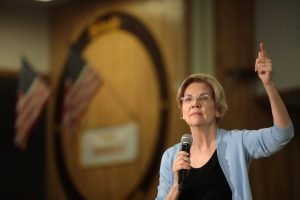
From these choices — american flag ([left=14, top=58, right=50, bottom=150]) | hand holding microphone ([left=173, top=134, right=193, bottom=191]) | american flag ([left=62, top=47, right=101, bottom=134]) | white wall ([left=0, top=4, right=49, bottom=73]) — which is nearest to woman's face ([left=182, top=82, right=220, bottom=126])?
hand holding microphone ([left=173, top=134, right=193, bottom=191])

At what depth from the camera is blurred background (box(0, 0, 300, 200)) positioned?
5965 millimetres

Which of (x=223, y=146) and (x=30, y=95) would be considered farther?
(x=30, y=95)

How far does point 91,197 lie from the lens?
7004 mm

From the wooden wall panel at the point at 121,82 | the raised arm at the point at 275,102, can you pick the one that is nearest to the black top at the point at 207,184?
the raised arm at the point at 275,102

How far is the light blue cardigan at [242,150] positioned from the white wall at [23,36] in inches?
215

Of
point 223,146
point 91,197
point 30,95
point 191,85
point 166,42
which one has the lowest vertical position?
point 91,197

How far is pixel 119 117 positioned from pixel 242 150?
14.8ft

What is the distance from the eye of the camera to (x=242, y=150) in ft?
7.66

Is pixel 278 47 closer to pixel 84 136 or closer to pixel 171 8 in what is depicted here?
pixel 171 8

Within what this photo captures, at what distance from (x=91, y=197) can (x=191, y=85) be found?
4.73 metres

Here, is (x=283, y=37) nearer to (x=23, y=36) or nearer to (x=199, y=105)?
(x=23, y=36)

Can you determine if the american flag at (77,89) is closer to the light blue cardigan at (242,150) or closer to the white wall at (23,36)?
the white wall at (23,36)

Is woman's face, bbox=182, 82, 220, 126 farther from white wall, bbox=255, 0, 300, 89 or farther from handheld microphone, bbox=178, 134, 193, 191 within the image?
white wall, bbox=255, 0, 300, 89

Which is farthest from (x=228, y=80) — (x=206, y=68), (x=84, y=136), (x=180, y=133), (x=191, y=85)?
(x=191, y=85)
